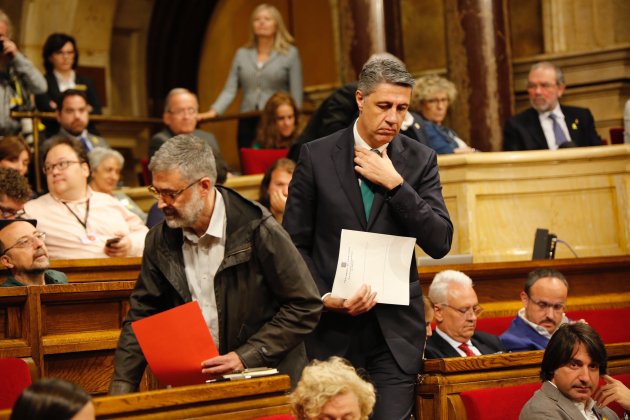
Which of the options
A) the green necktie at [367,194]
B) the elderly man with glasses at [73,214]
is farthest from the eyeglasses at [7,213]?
the green necktie at [367,194]

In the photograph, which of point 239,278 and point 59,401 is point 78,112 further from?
point 59,401

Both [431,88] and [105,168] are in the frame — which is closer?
[105,168]

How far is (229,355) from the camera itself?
3223 millimetres

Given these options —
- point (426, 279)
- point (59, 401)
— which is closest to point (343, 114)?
point (426, 279)

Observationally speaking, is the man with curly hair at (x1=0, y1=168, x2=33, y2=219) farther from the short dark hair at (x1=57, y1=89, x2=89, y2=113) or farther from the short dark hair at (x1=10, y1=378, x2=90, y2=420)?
A: the short dark hair at (x1=10, y1=378, x2=90, y2=420)

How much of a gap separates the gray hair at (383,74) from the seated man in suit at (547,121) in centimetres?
388

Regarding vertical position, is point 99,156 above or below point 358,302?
above

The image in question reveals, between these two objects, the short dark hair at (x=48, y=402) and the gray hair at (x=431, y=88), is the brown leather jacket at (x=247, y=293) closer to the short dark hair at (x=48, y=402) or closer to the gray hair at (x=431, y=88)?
the short dark hair at (x=48, y=402)

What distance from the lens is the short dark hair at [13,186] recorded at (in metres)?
4.95

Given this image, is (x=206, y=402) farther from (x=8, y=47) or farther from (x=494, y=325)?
(x=8, y=47)

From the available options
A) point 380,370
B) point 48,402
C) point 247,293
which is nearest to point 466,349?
point 380,370

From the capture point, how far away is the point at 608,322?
17.1 feet

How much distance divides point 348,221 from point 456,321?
4.24 ft

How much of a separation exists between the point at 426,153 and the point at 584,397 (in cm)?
95
